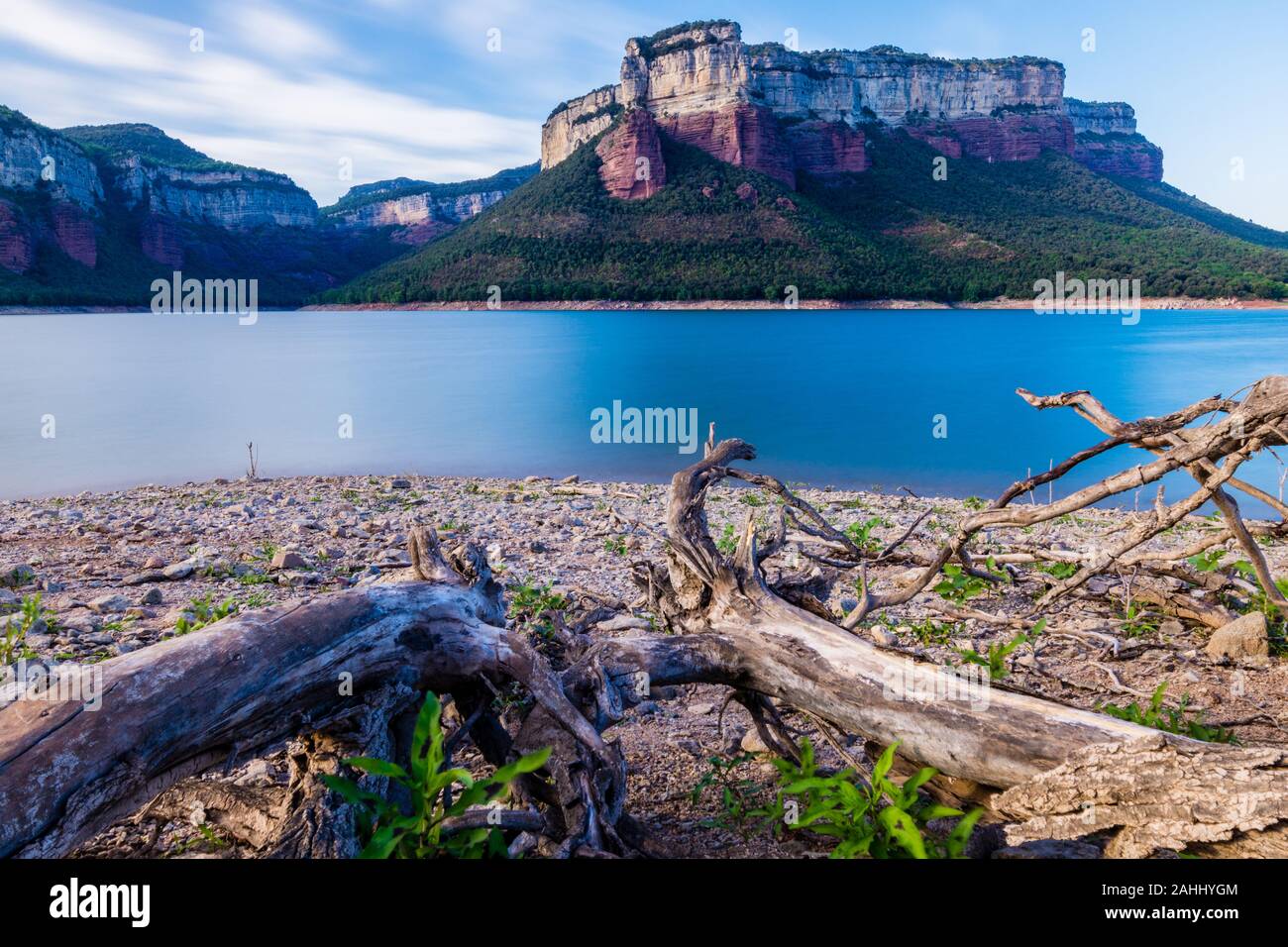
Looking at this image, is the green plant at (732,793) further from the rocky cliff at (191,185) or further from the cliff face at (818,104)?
the rocky cliff at (191,185)

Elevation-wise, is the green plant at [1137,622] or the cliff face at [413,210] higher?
the cliff face at [413,210]

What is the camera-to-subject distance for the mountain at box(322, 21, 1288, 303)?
93.2 metres

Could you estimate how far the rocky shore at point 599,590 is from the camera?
3.98 meters

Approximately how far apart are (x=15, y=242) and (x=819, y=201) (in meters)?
116

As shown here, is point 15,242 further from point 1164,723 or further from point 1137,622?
point 1164,723

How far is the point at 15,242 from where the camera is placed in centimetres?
10706

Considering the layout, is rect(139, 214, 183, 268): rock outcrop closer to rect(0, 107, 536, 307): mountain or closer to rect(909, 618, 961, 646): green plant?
rect(0, 107, 536, 307): mountain

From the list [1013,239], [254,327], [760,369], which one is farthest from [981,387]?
[254,327]

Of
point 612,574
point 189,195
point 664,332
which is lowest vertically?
point 612,574

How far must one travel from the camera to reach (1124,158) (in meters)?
168

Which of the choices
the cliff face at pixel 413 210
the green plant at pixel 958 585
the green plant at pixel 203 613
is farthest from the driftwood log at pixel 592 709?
the cliff face at pixel 413 210

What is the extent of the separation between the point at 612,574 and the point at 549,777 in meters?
4.22

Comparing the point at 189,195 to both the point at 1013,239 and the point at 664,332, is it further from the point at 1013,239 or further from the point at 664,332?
the point at 1013,239

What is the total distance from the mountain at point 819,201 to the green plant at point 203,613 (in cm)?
8734
